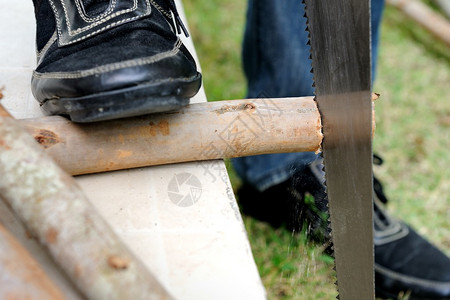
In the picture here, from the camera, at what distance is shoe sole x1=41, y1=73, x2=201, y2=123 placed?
877 mm

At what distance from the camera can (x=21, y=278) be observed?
2.02 feet

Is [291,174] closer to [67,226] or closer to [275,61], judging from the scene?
[275,61]

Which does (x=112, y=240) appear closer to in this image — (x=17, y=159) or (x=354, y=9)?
(x=17, y=159)

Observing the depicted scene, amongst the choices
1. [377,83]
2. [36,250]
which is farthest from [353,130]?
[377,83]

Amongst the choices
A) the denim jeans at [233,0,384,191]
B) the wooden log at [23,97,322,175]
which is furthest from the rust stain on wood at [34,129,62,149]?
the denim jeans at [233,0,384,191]

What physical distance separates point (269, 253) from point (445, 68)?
5.40ft

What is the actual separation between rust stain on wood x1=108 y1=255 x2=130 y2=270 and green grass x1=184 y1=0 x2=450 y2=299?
68 centimetres

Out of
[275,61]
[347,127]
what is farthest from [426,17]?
[347,127]

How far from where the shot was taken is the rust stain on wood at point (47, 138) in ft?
3.12

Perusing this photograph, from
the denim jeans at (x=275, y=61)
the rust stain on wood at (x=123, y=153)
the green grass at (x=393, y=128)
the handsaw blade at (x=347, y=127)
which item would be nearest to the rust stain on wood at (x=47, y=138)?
the rust stain on wood at (x=123, y=153)

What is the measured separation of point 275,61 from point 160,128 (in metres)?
0.88

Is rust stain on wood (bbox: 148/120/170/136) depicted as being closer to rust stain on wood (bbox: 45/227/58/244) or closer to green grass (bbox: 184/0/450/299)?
rust stain on wood (bbox: 45/227/58/244)

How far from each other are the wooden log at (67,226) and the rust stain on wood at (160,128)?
0.27 meters

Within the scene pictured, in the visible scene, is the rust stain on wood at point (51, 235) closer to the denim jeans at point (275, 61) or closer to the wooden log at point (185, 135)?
the wooden log at point (185, 135)
